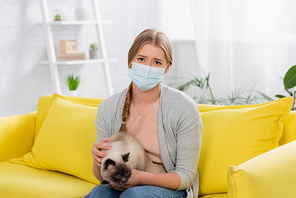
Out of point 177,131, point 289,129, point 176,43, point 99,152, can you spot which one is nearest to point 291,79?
point 289,129

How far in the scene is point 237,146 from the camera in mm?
1433

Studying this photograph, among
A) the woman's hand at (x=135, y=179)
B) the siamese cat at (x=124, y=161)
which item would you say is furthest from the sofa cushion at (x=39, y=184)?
the woman's hand at (x=135, y=179)

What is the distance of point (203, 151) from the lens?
1.50 meters

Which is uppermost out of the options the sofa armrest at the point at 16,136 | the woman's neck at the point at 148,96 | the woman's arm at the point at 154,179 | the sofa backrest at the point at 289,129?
the woman's neck at the point at 148,96

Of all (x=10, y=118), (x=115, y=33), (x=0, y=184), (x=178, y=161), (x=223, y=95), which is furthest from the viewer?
(x=115, y=33)

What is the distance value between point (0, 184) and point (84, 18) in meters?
2.05

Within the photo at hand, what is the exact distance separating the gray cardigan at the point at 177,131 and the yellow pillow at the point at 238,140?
8cm

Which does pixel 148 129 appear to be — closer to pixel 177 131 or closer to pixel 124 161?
pixel 177 131

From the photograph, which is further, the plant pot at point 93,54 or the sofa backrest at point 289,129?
the plant pot at point 93,54

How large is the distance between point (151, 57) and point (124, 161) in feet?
1.38

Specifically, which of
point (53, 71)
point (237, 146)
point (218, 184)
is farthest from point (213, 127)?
point (53, 71)

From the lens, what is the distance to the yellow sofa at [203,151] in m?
1.02

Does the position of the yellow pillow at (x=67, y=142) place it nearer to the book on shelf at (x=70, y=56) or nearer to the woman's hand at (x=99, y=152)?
the woman's hand at (x=99, y=152)

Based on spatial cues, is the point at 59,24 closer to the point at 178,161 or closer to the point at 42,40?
the point at 42,40
